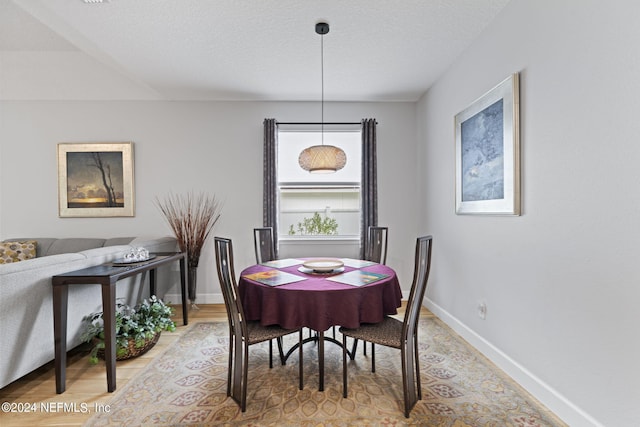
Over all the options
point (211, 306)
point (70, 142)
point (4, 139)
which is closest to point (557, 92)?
point (211, 306)

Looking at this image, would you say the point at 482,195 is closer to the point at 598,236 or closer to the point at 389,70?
the point at 598,236

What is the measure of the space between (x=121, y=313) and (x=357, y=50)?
3081 millimetres

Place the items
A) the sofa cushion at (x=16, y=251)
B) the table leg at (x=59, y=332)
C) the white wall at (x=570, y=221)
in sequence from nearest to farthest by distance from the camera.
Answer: the white wall at (x=570, y=221)
the table leg at (x=59, y=332)
the sofa cushion at (x=16, y=251)

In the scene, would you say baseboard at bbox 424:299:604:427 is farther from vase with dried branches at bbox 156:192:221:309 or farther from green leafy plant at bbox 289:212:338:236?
vase with dried branches at bbox 156:192:221:309

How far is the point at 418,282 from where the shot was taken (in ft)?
5.82

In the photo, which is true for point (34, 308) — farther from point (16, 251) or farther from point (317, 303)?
point (16, 251)

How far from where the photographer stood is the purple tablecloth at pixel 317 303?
5.92 ft

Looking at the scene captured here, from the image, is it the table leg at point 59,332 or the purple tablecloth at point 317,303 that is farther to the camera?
the table leg at point 59,332

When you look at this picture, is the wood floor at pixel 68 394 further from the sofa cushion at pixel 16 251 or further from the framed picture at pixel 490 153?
the framed picture at pixel 490 153

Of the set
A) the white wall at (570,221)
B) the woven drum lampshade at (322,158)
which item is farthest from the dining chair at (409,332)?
the woven drum lampshade at (322,158)

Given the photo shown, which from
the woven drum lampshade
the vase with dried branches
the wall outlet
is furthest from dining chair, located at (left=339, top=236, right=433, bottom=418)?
the vase with dried branches

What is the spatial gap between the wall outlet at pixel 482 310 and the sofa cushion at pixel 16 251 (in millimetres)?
4760

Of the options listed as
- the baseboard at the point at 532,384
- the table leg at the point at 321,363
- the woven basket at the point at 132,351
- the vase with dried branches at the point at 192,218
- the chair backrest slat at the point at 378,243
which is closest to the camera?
the baseboard at the point at 532,384

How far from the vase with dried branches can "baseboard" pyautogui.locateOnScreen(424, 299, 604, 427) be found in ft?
9.95
